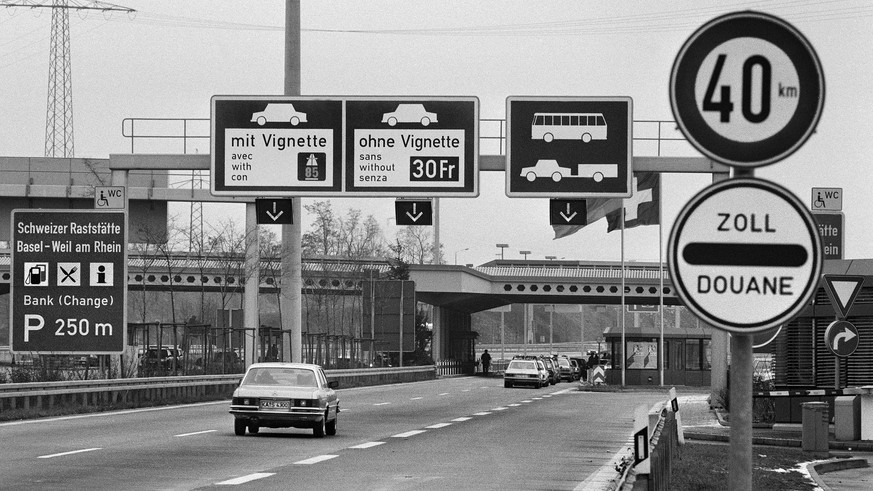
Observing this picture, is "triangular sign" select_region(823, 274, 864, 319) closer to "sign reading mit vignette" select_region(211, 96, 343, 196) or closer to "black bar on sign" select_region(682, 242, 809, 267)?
"sign reading mit vignette" select_region(211, 96, 343, 196)

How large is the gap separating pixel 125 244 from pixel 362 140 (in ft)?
19.1

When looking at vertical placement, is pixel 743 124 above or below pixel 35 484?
above

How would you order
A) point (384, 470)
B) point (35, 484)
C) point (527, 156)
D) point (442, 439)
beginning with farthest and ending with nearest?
point (527, 156), point (442, 439), point (384, 470), point (35, 484)

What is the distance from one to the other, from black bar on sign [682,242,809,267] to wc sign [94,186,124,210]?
2828 centimetres

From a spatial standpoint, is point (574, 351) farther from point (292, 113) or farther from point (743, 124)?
point (743, 124)

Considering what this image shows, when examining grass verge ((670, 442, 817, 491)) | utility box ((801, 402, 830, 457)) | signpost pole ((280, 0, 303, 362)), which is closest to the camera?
grass verge ((670, 442, 817, 491))

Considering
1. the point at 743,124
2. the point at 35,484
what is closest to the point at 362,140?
the point at 35,484

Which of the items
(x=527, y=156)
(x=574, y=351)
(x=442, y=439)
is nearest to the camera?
(x=442, y=439)

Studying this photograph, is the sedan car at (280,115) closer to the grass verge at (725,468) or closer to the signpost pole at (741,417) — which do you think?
the grass verge at (725,468)

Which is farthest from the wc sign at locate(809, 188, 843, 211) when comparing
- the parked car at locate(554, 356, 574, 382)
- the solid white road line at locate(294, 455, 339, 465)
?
the parked car at locate(554, 356, 574, 382)

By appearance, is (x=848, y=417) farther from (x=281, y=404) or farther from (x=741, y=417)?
(x=741, y=417)

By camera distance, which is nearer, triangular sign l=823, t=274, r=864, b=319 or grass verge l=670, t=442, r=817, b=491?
grass verge l=670, t=442, r=817, b=491

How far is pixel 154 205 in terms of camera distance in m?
43.3

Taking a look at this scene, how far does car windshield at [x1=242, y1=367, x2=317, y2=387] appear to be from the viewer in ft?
79.4
